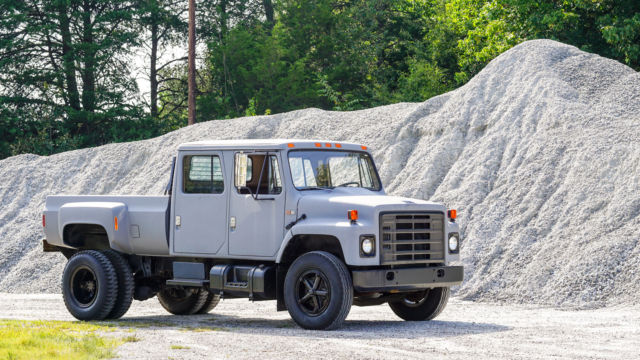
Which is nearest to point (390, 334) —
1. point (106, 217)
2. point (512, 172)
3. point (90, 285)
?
point (106, 217)

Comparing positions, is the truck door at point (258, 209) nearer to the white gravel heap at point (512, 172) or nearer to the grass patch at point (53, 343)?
the grass patch at point (53, 343)

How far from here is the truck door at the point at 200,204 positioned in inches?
502

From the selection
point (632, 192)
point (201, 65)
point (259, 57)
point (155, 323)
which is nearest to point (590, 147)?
point (632, 192)

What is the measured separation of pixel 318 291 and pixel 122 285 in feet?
12.3

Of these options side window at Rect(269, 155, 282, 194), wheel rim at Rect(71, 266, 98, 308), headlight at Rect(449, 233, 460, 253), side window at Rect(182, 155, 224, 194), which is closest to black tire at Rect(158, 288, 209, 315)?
wheel rim at Rect(71, 266, 98, 308)

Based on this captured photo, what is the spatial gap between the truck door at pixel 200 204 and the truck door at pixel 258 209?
230 mm

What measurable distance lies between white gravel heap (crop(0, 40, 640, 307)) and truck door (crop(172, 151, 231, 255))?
621cm

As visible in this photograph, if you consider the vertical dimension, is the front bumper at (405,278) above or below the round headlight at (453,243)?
below

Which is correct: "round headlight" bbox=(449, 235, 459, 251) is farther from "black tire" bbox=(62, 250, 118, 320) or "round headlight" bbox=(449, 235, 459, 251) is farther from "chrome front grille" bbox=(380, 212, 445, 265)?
"black tire" bbox=(62, 250, 118, 320)

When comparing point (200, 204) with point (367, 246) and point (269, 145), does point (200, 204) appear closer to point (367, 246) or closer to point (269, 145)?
point (269, 145)

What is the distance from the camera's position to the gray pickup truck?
37.7 ft

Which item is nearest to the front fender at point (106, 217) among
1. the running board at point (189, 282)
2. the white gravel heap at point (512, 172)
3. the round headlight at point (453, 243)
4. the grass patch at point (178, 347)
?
the running board at point (189, 282)

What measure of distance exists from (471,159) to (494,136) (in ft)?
3.11

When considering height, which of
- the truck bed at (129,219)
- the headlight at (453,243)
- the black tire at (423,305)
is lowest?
the black tire at (423,305)
